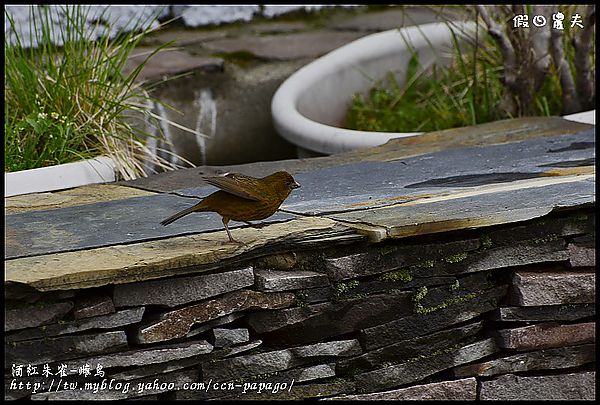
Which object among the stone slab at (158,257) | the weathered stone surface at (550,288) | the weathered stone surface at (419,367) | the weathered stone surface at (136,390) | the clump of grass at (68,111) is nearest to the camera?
the stone slab at (158,257)

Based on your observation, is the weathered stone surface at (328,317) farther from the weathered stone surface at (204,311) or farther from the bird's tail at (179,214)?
the bird's tail at (179,214)

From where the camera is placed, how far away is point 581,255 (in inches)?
98.3

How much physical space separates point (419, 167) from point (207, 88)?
4.74 feet

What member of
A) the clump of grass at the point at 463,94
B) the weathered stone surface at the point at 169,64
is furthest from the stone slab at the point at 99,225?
the clump of grass at the point at 463,94

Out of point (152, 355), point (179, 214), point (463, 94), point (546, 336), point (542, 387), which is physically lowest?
point (542, 387)

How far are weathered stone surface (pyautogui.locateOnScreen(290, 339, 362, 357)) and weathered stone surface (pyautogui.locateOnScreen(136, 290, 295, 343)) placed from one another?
119 mm

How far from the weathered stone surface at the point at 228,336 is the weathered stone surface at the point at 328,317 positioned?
0.04 m

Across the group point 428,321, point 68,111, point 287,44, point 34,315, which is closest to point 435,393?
point 428,321

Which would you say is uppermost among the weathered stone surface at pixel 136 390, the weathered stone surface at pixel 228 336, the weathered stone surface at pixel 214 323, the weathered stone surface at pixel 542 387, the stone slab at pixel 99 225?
the stone slab at pixel 99 225

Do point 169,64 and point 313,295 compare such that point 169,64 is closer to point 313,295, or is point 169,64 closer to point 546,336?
point 313,295

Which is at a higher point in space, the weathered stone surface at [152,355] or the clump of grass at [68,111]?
the clump of grass at [68,111]

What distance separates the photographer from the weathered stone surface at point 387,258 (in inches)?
88.6

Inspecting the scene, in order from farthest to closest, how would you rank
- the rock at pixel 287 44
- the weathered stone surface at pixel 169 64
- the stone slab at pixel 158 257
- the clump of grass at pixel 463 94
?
the rock at pixel 287 44, the weathered stone surface at pixel 169 64, the clump of grass at pixel 463 94, the stone slab at pixel 158 257

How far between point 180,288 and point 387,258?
51cm
